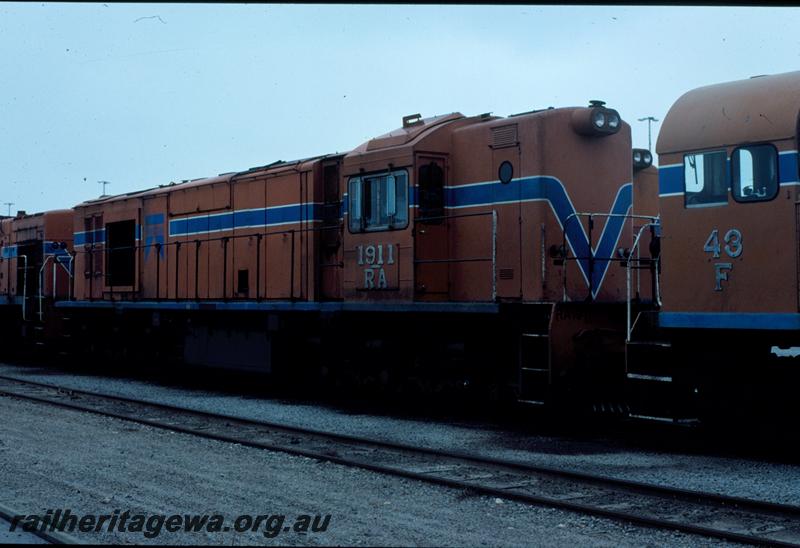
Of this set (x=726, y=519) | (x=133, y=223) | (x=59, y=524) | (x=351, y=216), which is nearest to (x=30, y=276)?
(x=133, y=223)

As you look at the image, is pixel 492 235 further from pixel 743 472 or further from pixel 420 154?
pixel 743 472

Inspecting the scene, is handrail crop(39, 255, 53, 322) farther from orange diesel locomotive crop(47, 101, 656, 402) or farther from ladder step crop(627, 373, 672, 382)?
ladder step crop(627, 373, 672, 382)

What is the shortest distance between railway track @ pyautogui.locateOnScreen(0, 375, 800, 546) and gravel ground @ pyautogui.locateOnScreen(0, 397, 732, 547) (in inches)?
5.6

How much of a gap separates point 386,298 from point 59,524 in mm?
7371

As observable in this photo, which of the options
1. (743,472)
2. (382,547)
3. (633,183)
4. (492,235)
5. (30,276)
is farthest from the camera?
(30,276)

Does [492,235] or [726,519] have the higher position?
[492,235]

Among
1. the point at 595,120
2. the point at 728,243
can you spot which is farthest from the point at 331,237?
the point at 728,243

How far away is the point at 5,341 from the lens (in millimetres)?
24562

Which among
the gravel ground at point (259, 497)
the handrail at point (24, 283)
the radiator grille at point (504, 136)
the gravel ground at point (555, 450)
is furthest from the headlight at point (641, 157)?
the handrail at point (24, 283)

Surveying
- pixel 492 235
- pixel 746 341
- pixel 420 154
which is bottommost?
pixel 746 341

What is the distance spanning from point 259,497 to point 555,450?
3.70 metres

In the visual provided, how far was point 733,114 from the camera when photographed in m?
9.30

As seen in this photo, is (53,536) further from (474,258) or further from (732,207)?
(474,258)

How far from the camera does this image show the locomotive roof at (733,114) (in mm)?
8945
